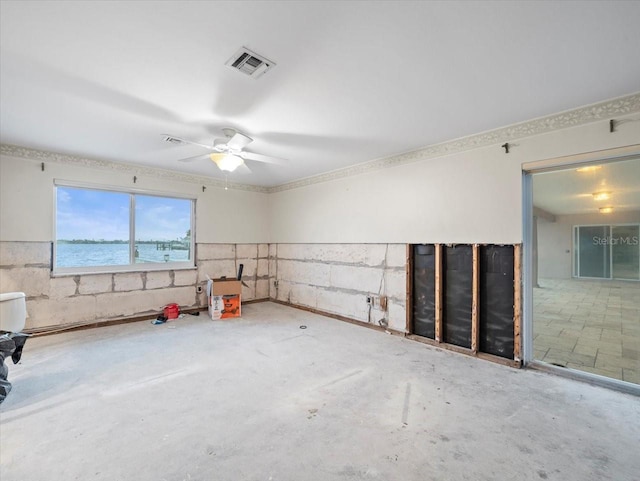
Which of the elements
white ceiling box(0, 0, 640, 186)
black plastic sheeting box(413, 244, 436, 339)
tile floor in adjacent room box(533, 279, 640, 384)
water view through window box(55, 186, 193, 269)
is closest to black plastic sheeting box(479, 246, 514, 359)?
tile floor in adjacent room box(533, 279, 640, 384)

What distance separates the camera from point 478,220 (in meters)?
3.35

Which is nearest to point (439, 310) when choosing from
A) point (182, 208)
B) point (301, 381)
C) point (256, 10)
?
point (301, 381)

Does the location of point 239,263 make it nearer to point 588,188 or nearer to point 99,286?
point 99,286

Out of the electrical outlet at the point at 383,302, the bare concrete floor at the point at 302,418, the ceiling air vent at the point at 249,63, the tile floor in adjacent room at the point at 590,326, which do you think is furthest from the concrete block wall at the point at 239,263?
the tile floor in adjacent room at the point at 590,326

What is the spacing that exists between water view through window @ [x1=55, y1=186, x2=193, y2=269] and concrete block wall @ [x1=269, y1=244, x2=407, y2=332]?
74.8 inches

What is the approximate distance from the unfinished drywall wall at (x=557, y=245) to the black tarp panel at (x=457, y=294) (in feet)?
2.36

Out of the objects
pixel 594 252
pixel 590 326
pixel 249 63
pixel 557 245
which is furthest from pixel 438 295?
pixel 249 63

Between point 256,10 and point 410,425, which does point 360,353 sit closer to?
point 410,425

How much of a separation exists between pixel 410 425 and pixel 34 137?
4.93 m

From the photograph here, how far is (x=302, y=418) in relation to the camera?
2.10 metres

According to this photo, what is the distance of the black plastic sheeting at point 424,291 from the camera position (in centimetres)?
377

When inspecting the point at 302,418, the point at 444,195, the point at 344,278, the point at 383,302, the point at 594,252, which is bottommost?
the point at 302,418

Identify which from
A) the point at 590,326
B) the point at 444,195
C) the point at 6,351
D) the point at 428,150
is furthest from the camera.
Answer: the point at 428,150

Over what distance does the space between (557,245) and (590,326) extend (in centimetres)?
122
